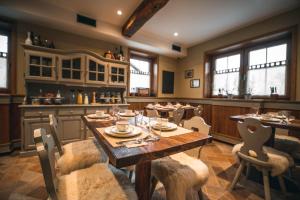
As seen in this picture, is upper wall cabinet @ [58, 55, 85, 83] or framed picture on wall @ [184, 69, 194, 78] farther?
framed picture on wall @ [184, 69, 194, 78]

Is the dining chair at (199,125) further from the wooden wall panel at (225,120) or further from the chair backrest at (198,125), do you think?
the wooden wall panel at (225,120)

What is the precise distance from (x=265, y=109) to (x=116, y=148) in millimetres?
3324

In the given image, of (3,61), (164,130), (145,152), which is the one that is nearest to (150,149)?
(145,152)

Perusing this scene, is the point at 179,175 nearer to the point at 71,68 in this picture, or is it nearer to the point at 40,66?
the point at 71,68

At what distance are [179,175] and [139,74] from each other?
3715 millimetres

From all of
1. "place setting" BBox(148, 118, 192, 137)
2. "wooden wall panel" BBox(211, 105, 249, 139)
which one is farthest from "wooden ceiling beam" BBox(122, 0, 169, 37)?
"wooden wall panel" BBox(211, 105, 249, 139)

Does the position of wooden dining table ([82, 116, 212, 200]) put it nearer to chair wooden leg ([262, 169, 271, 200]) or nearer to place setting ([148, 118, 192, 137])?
place setting ([148, 118, 192, 137])

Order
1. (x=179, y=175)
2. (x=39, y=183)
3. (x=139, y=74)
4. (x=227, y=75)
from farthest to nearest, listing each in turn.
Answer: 1. (x=139, y=74)
2. (x=227, y=75)
3. (x=39, y=183)
4. (x=179, y=175)

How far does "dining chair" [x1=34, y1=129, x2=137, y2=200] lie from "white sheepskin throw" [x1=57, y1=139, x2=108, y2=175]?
248mm

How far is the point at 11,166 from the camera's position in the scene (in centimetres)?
212

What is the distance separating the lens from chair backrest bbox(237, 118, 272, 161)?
146 centimetres

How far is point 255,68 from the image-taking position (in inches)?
133

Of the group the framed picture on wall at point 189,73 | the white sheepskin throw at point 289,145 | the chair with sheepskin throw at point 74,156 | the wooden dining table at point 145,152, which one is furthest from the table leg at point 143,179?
the framed picture on wall at point 189,73

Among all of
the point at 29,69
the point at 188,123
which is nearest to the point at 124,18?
the point at 29,69
